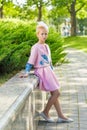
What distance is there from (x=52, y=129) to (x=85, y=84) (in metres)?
4.91

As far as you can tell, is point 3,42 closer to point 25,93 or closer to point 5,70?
point 5,70

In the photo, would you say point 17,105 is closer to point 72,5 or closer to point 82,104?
point 82,104

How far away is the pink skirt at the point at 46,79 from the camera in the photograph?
22.2 feet

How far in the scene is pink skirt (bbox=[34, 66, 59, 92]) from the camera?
6.76 metres

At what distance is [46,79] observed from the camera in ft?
22.2

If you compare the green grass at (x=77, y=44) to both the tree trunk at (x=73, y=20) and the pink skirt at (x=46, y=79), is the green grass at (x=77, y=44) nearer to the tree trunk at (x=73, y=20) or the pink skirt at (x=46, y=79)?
the tree trunk at (x=73, y=20)

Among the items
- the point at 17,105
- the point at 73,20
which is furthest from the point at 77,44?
the point at 17,105

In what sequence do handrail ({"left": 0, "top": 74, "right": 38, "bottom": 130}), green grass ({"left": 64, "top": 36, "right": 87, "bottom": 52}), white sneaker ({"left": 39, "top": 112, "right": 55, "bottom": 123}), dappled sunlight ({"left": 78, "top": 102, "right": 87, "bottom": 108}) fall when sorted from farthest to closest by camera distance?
green grass ({"left": 64, "top": 36, "right": 87, "bottom": 52})
dappled sunlight ({"left": 78, "top": 102, "right": 87, "bottom": 108})
white sneaker ({"left": 39, "top": 112, "right": 55, "bottom": 123})
handrail ({"left": 0, "top": 74, "right": 38, "bottom": 130})

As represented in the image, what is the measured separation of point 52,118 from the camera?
7.47 metres

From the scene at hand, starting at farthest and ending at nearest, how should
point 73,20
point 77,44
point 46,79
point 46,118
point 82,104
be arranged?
point 73,20, point 77,44, point 82,104, point 46,118, point 46,79

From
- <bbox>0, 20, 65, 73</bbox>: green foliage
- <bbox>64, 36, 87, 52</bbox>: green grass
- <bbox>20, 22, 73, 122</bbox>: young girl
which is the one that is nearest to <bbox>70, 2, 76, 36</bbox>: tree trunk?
<bbox>64, 36, 87, 52</bbox>: green grass

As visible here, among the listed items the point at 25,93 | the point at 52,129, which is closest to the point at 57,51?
the point at 52,129

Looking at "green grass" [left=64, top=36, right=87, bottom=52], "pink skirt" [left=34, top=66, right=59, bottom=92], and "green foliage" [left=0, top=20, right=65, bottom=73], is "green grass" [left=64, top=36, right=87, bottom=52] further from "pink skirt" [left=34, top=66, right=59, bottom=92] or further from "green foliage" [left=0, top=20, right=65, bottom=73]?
"pink skirt" [left=34, top=66, right=59, bottom=92]

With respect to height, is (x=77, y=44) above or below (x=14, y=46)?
below
